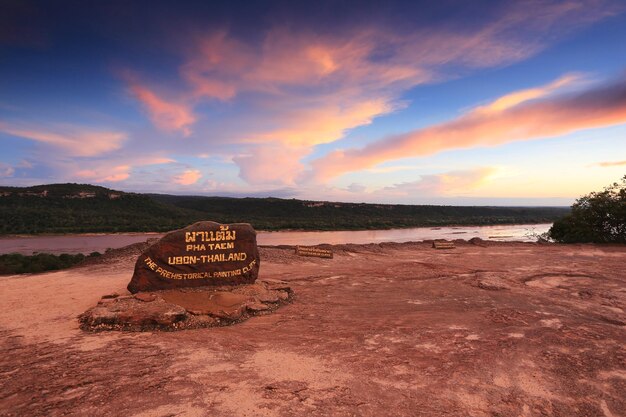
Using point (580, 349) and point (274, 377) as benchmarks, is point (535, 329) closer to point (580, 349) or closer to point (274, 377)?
point (580, 349)

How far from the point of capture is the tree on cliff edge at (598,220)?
22.8 metres

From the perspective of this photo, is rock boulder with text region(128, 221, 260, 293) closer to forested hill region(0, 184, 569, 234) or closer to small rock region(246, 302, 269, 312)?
small rock region(246, 302, 269, 312)

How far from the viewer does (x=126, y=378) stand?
528 centimetres

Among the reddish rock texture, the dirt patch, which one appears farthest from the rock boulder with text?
the dirt patch

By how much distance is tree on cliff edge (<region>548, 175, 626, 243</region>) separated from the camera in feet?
74.7

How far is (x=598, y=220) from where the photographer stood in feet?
78.2

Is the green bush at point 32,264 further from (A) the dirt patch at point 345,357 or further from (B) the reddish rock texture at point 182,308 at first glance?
(B) the reddish rock texture at point 182,308

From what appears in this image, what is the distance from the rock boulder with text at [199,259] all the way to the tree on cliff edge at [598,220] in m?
23.7

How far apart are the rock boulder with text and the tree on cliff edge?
23.7 meters

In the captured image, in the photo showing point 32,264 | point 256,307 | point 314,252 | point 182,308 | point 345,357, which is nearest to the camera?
point 345,357

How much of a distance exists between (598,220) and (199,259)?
2599 cm

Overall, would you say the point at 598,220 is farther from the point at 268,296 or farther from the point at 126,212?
the point at 126,212

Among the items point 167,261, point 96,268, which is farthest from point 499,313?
point 96,268

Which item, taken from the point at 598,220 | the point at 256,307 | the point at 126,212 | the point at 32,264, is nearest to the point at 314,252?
the point at 256,307
